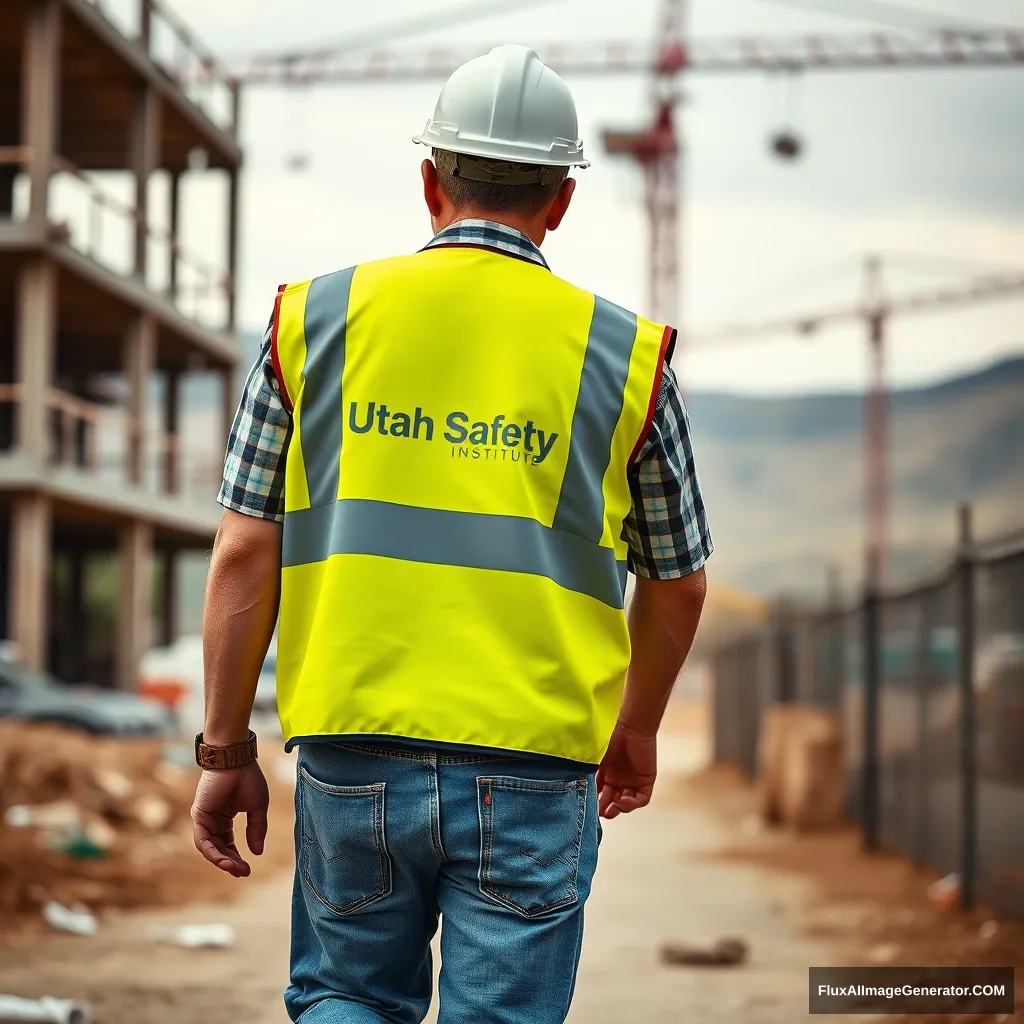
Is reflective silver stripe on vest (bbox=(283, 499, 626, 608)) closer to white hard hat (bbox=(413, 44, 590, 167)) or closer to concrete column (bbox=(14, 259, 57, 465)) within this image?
white hard hat (bbox=(413, 44, 590, 167))

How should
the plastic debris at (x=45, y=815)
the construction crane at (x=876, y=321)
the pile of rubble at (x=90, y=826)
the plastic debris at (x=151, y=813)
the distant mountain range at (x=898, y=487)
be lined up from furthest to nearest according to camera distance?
the distant mountain range at (x=898, y=487) → the construction crane at (x=876, y=321) → the plastic debris at (x=151, y=813) → the plastic debris at (x=45, y=815) → the pile of rubble at (x=90, y=826)

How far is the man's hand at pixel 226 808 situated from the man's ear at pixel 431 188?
37.5 inches

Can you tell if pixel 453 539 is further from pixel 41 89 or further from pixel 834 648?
pixel 41 89

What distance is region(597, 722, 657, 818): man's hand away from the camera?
113 inches

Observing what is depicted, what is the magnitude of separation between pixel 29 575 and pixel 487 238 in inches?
839

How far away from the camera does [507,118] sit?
257cm

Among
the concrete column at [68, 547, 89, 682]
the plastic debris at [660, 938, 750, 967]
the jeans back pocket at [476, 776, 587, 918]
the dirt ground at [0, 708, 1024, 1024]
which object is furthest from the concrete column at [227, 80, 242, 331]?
the jeans back pocket at [476, 776, 587, 918]

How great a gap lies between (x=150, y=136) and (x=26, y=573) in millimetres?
8877

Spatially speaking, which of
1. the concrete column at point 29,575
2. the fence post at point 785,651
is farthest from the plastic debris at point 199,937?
the concrete column at point 29,575

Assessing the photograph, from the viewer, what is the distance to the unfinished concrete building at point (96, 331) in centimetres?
2291

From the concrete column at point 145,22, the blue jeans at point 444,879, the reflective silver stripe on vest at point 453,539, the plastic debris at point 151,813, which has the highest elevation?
the concrete column at point 145,22

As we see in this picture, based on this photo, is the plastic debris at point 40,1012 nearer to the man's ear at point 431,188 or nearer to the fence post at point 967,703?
the man's ear at point 431,188

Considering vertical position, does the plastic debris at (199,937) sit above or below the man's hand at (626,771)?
below

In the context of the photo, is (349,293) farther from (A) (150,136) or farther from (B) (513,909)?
(A) (150,136)
